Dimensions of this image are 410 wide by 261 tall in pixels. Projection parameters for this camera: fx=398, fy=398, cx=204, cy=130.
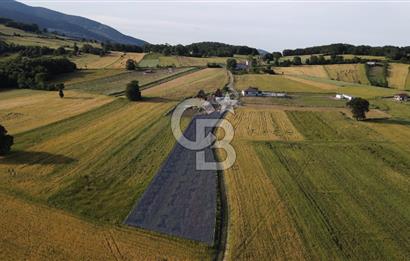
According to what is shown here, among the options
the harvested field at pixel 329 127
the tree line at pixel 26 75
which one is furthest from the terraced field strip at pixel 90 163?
the tree line at pixel 26 75

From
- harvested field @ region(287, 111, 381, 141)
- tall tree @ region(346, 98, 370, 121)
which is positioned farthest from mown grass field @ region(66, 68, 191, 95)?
tall tree @ region(346, 98, 370, 121)

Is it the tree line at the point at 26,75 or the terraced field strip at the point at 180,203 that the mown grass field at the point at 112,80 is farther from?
the terraced field strip at the point at 180,203

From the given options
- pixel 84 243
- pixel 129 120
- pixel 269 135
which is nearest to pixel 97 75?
pixel 129 120

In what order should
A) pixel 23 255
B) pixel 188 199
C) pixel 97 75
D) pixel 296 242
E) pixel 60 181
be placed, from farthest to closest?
1. pixel 97 75
2. pixel 60 181
3. pixel 188 199
4. pixel 296 242
5. pixel 23 255

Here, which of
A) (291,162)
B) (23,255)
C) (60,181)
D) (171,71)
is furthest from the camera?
(171,71)

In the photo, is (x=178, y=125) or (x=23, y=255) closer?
(x=23, y=255)

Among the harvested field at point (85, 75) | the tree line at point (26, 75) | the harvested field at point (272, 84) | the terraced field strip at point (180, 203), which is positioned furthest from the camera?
the harvested field at point (272, 84)

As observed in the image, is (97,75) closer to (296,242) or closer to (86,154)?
(86,154)
